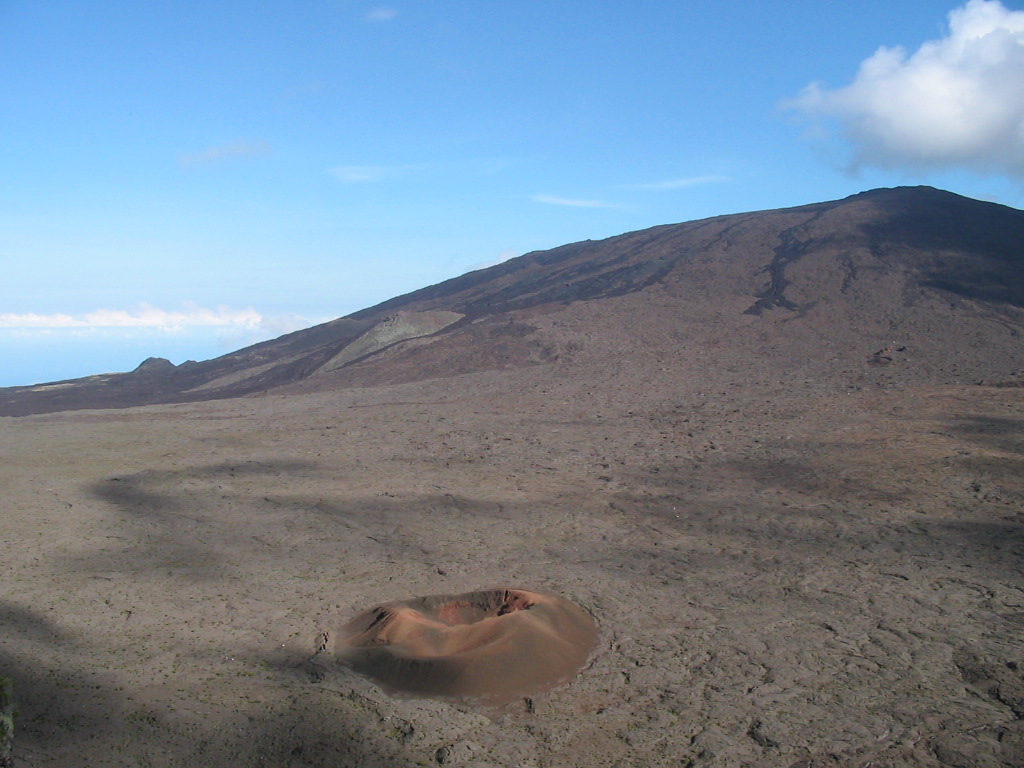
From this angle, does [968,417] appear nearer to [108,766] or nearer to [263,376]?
[108,766]

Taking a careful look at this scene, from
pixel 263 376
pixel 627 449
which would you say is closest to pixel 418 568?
pixel 627 449

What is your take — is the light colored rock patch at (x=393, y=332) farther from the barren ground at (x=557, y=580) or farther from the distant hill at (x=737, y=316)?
the barren ground at (x=557, y=580)

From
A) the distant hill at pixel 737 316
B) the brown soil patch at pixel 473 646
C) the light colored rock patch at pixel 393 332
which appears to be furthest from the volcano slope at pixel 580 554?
the light colored rock patch at pixel 393 332

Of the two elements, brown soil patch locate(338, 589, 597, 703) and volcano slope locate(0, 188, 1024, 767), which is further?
brown soil patch locate(338, 589, 597, 703)

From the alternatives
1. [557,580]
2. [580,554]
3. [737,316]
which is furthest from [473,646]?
[737,316]

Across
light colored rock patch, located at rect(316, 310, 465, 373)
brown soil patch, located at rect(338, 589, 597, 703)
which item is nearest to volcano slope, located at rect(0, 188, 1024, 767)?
brown soil patch, located at rect(338, 589, 597, 703)

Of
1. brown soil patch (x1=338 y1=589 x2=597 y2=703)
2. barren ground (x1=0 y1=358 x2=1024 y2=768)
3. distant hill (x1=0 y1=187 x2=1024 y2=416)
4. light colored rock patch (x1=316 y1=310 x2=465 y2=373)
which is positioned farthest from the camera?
light colored rock patch (x1=316 y1=310 x2=465 y2=373)

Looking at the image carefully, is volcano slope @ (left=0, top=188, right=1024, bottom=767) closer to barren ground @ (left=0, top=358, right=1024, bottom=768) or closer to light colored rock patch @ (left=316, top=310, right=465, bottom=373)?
barren ground @ (left=0, top=358, right=1024, bottom=768)
